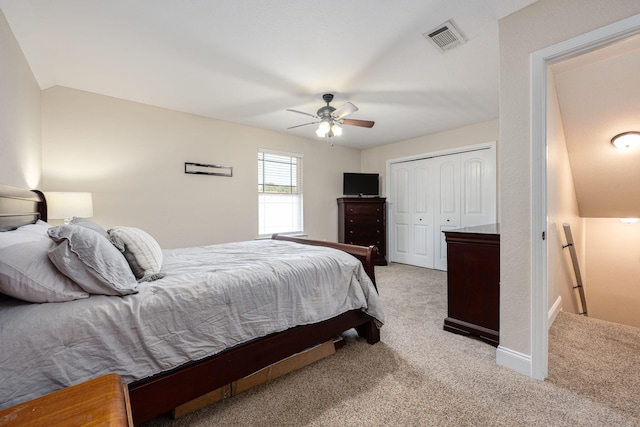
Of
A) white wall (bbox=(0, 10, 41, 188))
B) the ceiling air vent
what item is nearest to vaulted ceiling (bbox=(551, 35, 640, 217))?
the ceiling air vent

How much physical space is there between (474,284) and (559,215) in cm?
115

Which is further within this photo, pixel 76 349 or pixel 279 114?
pixel 279 114

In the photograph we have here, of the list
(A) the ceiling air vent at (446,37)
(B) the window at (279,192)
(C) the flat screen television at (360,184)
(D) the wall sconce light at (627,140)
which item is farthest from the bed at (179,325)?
(C) the flat screen television at (360,184)

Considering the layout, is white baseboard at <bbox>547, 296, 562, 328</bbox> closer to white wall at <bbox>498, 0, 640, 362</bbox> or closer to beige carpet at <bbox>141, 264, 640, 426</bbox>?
beige carpet at <bbox>141, 264, 640, 426</bbox>

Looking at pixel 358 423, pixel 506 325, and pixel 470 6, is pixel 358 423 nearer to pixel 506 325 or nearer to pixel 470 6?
pixel 506 325

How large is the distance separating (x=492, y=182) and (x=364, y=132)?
2.16 m

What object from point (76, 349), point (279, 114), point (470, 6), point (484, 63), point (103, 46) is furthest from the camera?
point (279, 114)

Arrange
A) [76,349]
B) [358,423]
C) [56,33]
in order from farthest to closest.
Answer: [56,33] < [358,423] < [76,349]

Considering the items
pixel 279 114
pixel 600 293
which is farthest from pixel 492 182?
pixel 279 114

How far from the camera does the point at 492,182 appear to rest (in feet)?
13.5

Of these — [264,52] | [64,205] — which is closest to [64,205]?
[64,205]

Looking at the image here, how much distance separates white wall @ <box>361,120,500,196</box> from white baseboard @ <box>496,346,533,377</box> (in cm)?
331

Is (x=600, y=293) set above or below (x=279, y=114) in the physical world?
below

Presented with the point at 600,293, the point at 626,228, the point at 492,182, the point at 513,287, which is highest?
the point at 492,182
